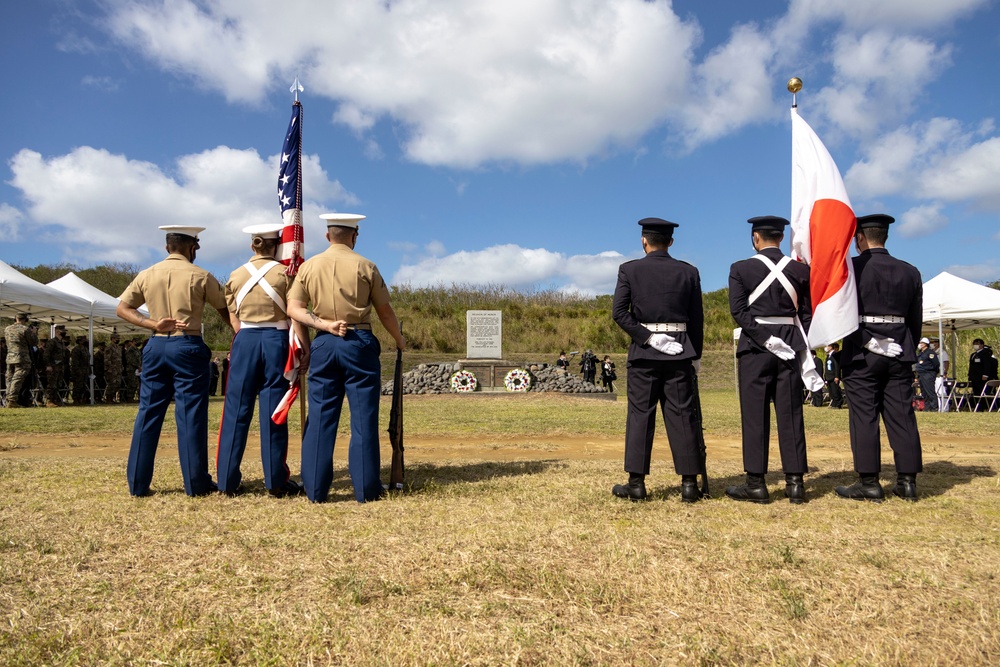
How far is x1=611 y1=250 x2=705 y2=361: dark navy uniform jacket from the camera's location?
15.5 ft

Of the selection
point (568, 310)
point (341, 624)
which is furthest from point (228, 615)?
point (568, 310)

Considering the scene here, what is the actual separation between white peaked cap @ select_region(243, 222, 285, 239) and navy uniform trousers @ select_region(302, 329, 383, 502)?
98 cm

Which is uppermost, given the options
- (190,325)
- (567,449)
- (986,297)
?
(986,297)

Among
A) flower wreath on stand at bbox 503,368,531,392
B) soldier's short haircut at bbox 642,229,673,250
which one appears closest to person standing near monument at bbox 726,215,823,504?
soldier's short haircut at bbox 642,229,673,250

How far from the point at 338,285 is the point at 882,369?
3.73 meters

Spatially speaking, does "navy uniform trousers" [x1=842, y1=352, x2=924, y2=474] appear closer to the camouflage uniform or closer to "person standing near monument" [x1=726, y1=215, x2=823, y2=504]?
"person standing near monument" [x1=726, y1=215, x2=823, y2=504]

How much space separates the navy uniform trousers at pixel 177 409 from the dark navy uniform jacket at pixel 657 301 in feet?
Answer: 9.36

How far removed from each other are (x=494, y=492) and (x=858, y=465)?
2.49m

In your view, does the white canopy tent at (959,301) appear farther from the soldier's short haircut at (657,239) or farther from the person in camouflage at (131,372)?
the person in camouflage at (131,372)

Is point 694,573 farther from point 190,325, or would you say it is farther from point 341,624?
point 190,325

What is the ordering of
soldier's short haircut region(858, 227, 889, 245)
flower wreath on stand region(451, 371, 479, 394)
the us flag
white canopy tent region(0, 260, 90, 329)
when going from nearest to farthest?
soldier's short haircut region(858, 227, 889, 245)
the us flag
white canopy tent region(0, 260, 90, 329)
flower wreath on stand region(451, 371, 479, 394)

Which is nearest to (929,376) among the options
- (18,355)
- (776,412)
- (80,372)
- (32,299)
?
(776,412)

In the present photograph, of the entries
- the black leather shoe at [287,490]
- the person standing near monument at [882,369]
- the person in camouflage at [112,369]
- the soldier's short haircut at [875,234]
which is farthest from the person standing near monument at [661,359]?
the person in camouflage at [112,369]

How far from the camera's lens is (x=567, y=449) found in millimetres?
8234
